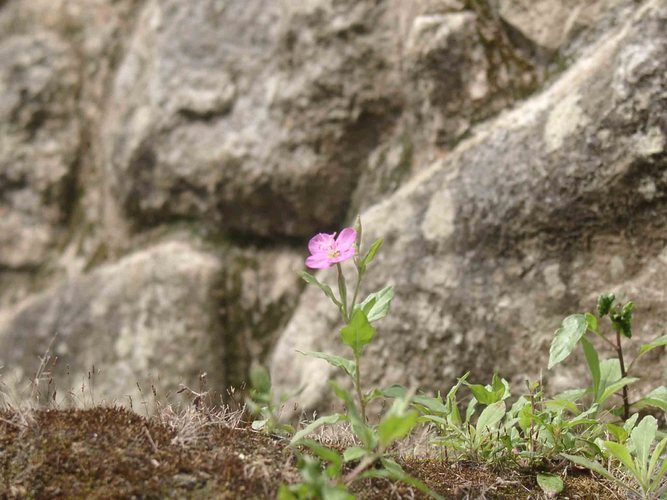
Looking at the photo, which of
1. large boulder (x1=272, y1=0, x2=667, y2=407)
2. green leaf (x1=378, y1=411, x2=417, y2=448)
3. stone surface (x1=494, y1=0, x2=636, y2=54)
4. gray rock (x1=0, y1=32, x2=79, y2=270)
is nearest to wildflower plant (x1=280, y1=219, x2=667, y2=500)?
green leaf (x1=378, y1=411, x2=417, y2=448)

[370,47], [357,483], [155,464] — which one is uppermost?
[370,47]

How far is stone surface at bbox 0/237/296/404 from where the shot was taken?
134 inches

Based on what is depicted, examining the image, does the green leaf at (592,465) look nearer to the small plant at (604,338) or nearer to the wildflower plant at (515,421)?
the wildflower plant at (515,421)

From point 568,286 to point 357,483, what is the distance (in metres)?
1.14

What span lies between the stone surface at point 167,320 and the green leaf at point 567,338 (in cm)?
191

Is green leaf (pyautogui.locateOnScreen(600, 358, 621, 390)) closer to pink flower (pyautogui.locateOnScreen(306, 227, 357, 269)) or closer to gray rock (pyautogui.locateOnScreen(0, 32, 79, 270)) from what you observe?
pink flower (pyautogui.locateOnScreen(306, 227, 357, 269))

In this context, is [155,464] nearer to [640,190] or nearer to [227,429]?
[227,429]

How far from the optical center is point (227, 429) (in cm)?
158

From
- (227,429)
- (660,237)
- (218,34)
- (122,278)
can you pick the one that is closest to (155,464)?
(227,429)

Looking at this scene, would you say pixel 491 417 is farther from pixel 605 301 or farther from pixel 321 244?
pixel 321 244

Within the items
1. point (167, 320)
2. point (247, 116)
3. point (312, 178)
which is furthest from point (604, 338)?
point (247, 116)

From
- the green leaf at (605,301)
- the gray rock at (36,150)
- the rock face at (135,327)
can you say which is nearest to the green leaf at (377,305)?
the green leaf at (605,301)

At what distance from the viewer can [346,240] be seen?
1627mm

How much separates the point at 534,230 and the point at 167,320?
175 centimetres
